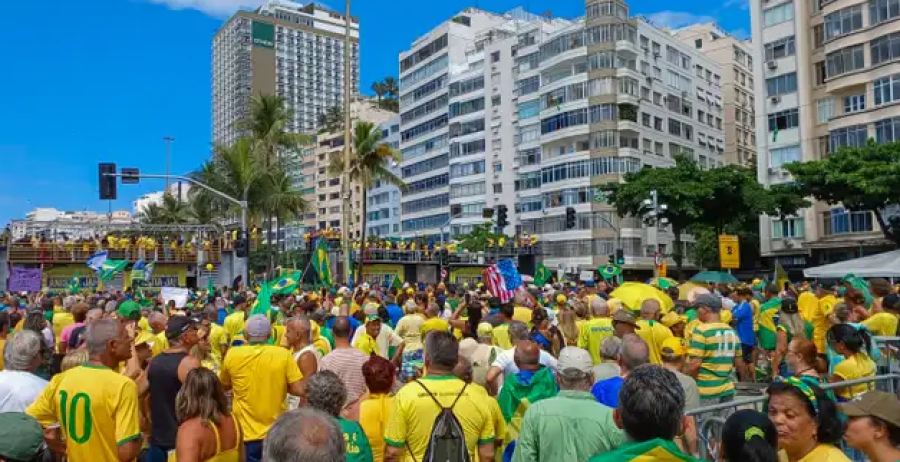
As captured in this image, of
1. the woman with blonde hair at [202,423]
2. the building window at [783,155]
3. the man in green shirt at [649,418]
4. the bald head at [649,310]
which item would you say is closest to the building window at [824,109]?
the building window at [783,155]

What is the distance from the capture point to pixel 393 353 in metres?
9.73

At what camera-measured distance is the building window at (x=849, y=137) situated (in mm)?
41250

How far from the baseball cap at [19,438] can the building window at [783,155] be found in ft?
165

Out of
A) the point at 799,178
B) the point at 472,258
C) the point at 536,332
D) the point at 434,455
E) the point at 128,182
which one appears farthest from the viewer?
the point at 472,258

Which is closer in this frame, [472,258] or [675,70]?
[472,258]

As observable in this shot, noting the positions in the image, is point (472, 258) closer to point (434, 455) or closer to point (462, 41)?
point (462, 41)

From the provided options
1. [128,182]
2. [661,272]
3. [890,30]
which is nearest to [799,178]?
[890,30]

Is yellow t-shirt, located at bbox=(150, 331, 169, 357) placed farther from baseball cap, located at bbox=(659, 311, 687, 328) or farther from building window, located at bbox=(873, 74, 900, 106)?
building window, located at bbox=(873, 74, 900, 106)

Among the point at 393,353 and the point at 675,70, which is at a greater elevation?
the point at 675,70

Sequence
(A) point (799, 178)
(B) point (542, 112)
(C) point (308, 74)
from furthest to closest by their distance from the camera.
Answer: (C) point (308, 74), (B) point (542, 112), (A) point (799, 178)

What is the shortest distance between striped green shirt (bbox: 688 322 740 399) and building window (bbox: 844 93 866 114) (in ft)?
134

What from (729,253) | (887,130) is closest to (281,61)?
(887,130)

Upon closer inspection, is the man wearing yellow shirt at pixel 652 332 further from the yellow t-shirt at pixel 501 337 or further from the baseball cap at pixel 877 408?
the baseball cap at pixel 877 408

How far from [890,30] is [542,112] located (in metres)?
30.4
